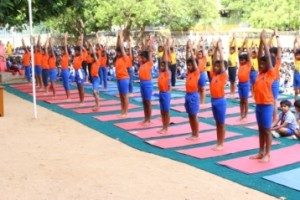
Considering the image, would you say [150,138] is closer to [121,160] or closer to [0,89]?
[121,160]

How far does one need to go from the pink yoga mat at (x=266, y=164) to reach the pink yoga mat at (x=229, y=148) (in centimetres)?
44

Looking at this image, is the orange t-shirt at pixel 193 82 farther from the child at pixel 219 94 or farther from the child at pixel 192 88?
the child at pixel 219 94

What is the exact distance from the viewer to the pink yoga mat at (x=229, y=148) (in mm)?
7547

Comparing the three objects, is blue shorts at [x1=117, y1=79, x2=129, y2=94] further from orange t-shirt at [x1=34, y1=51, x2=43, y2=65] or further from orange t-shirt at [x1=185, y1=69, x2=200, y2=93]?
orange t-shirt at [x1=34, y1=51, x2=43, y2=65]

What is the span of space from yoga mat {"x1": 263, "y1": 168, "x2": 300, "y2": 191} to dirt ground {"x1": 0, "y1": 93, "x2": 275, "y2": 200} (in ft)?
1.65

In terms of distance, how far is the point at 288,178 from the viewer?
6.24 m

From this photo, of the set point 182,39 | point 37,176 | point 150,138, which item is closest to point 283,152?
point 150,138

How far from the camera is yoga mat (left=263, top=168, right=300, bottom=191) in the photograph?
236 inches

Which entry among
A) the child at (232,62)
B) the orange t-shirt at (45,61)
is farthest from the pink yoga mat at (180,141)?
the orange t-shirt at (45,61)

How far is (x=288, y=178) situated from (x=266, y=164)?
67 cm

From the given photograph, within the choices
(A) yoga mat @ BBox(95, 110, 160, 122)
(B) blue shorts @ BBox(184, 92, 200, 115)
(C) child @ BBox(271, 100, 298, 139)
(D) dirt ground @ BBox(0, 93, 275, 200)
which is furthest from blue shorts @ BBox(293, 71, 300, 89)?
(D) dirt ground @ BBox(0, 93, 275, 200)

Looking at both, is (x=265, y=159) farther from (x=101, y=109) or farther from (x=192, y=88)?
(x=101, y=109)

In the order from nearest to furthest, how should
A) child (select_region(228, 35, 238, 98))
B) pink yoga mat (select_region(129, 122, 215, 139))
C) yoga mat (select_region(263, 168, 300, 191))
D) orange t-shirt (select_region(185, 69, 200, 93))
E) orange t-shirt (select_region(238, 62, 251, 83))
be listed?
yoga mat (select_region(263, 168, 300, 191)) < orange t-shirt (select_region(185, 69, 200, 93)) < pink yoga mat (select_region(129, 122, 215, 139)) < orange t-shirt (select_region(238, 62, 251, 83)) < child (select_region(228, 35, 238, 98))

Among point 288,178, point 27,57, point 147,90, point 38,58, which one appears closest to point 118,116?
point 147,90
